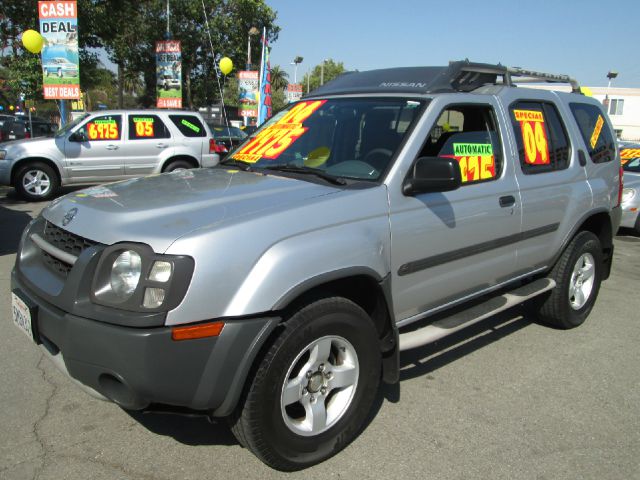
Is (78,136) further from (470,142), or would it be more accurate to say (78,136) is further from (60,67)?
(470,142)

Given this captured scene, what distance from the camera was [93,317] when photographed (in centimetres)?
215

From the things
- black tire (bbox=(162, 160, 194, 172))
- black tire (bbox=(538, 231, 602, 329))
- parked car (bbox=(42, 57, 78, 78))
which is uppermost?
parked car (bbox=(42, 57, 78, 78))

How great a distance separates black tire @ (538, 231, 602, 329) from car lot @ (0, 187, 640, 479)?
1.17ft

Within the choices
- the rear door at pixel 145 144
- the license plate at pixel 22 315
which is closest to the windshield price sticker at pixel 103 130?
the rear door at pixel 145 144

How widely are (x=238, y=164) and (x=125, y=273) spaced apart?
5.29 feet

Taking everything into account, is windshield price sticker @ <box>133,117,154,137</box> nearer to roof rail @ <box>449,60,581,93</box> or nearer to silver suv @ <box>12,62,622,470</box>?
silver suv @ <box>12,62,622,470</box>

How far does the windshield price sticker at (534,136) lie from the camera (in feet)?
12.5

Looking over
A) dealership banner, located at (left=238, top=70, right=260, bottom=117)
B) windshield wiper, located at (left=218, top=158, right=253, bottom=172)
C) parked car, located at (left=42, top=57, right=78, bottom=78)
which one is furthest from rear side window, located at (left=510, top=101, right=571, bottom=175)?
dealership banner, located at (left=238, top=70, right=260, bottom=117)

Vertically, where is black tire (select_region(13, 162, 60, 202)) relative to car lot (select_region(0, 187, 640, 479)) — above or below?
above

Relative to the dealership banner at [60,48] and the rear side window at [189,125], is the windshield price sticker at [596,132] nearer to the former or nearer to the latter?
the rear side window at [189,125]

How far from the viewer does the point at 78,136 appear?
10.9 meters

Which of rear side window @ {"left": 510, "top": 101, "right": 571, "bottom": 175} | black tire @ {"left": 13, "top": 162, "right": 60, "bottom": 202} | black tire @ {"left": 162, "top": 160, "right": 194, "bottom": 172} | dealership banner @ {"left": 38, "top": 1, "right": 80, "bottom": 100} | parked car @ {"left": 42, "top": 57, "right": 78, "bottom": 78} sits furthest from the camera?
parked car @ {"left": 42, "top": 57, "right": 78, "bottom": 78}

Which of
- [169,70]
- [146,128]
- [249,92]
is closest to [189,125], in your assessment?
[146,128]

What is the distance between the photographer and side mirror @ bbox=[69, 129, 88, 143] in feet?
35.8
